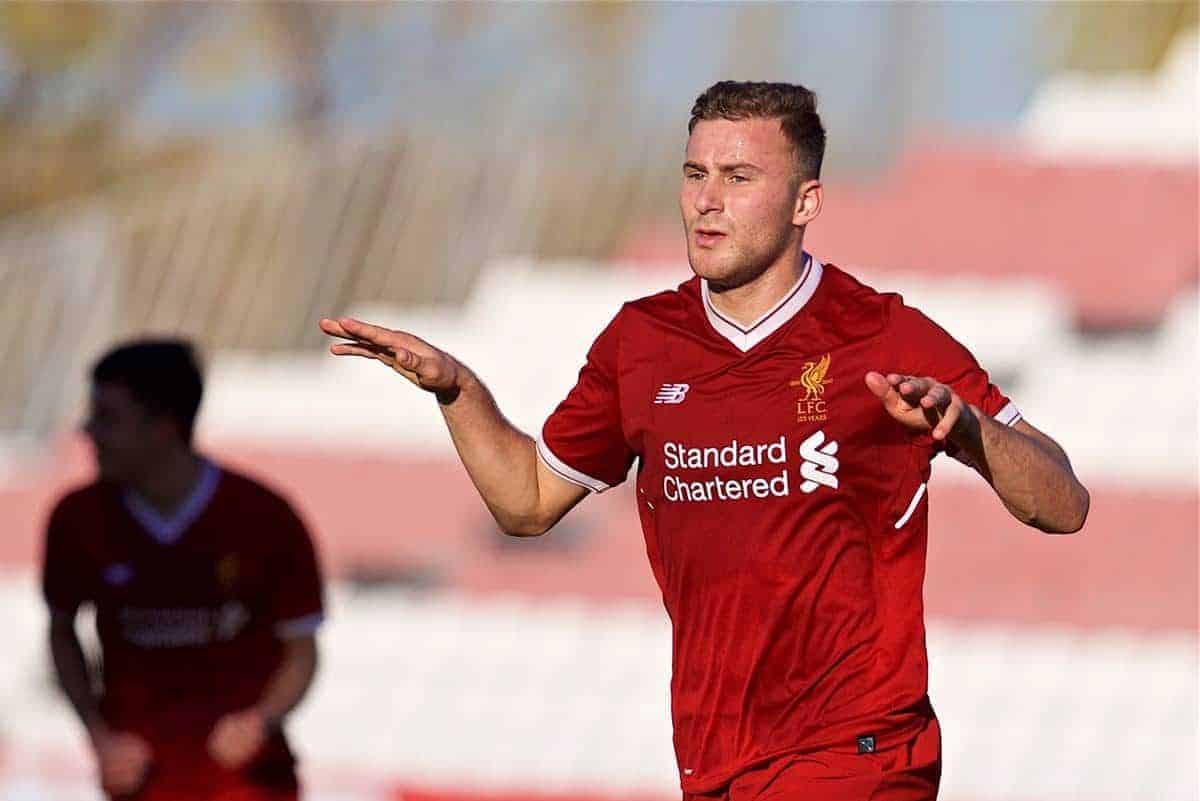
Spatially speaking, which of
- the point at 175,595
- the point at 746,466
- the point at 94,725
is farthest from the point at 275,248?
the point at 746,466

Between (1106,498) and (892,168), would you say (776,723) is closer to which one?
(1106,498)

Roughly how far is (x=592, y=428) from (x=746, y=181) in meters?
0.61

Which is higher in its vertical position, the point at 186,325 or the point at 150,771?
the point at 186,325

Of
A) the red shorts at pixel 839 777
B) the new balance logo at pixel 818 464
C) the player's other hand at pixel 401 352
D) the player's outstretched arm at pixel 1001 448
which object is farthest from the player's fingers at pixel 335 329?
the red shorts at pixel 839 777

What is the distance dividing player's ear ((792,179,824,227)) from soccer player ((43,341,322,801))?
215 cm

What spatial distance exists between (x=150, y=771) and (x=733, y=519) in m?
2.32

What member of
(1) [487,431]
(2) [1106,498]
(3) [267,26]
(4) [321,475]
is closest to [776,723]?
(1) [487,431]

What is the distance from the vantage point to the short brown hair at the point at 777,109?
13.3 ft

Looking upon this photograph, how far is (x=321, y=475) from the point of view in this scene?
15961 mm

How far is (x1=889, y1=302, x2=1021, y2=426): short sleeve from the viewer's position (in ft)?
12.7

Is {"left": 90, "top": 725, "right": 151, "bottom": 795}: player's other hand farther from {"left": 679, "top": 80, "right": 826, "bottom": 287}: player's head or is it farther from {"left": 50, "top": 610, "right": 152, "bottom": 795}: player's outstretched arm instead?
{"left": 679, "top": 80, "right": 826, "bottom": 287}: player's head

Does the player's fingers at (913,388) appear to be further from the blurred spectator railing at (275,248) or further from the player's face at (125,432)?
the blurred spectator railing at (275,248)

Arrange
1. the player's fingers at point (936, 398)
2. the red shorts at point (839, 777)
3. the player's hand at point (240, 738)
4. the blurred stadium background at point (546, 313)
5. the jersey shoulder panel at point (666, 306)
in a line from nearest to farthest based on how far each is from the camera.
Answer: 1. the player's fingers at point (936, 398)
2. the red shorts at point (839, 777)
3. the jersey shoulder panel at point (666, 306)
4. the player's hand at point (240, 738)
5. the blurred stadium background at point (546, 313)

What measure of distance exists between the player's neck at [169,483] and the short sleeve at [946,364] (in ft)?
8.12
